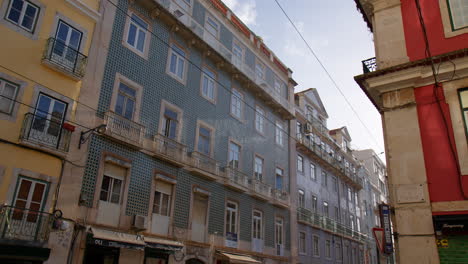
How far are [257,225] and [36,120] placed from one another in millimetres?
14084

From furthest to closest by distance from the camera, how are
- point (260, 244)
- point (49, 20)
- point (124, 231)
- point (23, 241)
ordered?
point (260, 244)
point (124, 231)
point (49, 20)
point (23, 241)

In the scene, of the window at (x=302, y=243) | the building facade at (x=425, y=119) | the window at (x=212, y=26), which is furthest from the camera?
the window at (x=302, y=243)

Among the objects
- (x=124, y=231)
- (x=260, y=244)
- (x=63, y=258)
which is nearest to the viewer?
(x=63, y=258)

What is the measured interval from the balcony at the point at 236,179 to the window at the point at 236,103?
355cm

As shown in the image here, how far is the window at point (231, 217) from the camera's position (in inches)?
805

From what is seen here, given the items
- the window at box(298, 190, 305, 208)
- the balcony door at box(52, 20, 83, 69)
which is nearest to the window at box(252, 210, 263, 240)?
the window at box(298, 190, 305, 208)

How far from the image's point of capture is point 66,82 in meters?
13.8

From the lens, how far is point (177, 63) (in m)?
19.5

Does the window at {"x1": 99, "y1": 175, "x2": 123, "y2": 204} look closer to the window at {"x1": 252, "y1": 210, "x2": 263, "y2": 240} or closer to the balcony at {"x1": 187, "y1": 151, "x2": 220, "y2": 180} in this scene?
the balcony at {"x1": 187, "y1": 151, "x2": 220, "y2": 180}

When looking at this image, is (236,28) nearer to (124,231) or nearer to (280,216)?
(280,216)

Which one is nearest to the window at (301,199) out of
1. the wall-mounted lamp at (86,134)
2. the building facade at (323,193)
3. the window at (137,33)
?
the building facade at (323,193)

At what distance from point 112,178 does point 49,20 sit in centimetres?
611

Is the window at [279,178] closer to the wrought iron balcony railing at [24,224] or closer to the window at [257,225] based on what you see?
the window at [257,225]

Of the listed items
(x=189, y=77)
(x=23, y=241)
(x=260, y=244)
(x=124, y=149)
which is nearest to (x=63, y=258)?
(x=23, y=241)
